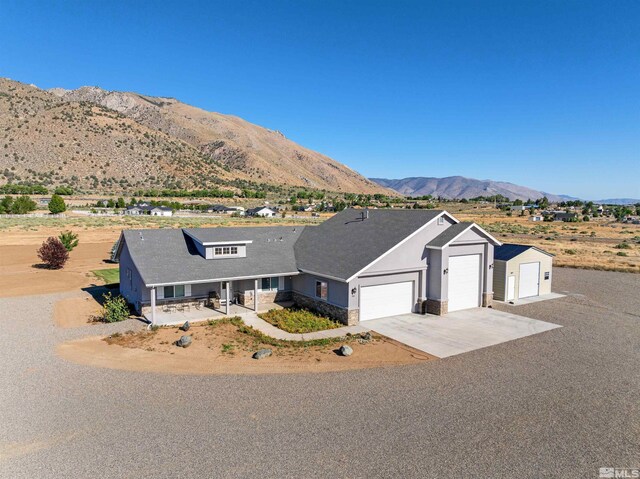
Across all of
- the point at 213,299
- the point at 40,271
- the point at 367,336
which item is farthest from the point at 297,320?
the point at 40,271

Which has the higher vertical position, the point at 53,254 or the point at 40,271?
the point at 53,254

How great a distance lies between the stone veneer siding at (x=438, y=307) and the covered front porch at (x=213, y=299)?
27.7ft

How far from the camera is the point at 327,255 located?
2325cm

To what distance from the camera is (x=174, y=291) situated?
844 inches

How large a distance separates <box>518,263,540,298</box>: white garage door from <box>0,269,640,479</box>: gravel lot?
977cm

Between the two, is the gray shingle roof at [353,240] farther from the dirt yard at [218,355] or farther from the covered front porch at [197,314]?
the dirt yard at [218,355]

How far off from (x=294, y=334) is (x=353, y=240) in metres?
7.61

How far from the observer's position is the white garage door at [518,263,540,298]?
2594cm

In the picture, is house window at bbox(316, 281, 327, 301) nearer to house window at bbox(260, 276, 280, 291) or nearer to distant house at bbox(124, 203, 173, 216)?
house window at bbox(260, 276, 280, 291)

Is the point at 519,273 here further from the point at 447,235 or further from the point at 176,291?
the point at 176,291

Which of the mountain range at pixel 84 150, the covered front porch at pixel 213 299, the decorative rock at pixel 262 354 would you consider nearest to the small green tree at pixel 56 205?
the mountain range at pixel 84 150

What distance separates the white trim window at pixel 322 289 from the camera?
21500 millimetres

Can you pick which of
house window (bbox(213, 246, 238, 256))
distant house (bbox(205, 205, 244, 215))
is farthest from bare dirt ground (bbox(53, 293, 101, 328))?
distant house (bbox(205, 205, 244, 215))

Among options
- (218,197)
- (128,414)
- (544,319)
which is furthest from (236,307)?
(218,197)
